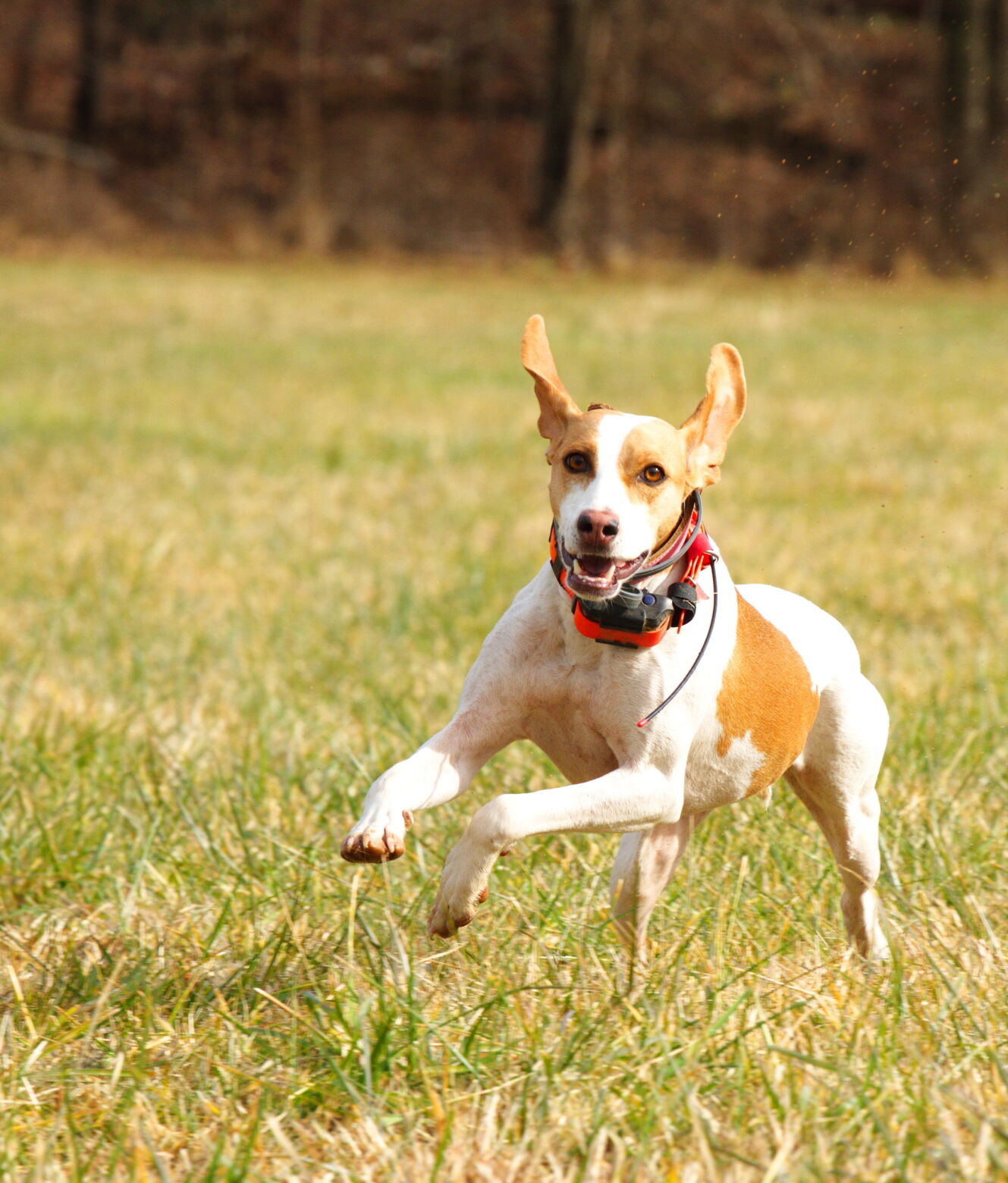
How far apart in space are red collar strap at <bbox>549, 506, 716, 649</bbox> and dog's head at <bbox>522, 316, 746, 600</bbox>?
31 mm

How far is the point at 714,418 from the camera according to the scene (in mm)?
2102

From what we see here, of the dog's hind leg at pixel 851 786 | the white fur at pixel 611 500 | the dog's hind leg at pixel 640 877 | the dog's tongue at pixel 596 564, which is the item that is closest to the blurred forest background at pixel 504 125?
the dog's hind leg at pixel 851 786

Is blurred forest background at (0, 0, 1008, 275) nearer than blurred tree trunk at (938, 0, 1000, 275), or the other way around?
blurred tree trunk at (938, 0, 1000, 275)

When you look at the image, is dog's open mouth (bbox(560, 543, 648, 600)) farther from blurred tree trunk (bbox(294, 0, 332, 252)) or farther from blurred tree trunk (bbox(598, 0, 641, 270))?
blurred tree trunk (bbox(598, 0, 641, 270))

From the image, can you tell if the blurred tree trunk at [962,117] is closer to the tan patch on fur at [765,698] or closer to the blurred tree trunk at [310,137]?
the blurred tree trunk at [310,137]

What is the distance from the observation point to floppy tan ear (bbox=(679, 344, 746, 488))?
206 cm

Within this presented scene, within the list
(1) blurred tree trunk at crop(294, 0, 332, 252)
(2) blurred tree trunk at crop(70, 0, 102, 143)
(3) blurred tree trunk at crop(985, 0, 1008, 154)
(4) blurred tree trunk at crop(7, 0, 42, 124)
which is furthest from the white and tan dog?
(4) blurred tree trunk at crop(7, 0, 42, 124)

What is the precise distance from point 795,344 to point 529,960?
10.8 meters

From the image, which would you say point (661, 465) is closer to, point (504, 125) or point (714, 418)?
point (714, 418)

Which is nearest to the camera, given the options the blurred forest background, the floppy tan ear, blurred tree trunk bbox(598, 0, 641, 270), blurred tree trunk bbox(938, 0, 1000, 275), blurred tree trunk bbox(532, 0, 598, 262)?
the floppy tan ear

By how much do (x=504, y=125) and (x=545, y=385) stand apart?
26.9 m

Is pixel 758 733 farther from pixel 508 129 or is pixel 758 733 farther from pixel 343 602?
pixel 508 129

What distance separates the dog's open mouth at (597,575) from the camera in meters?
1.87

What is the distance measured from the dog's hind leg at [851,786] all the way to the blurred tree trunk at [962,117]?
745 inches
